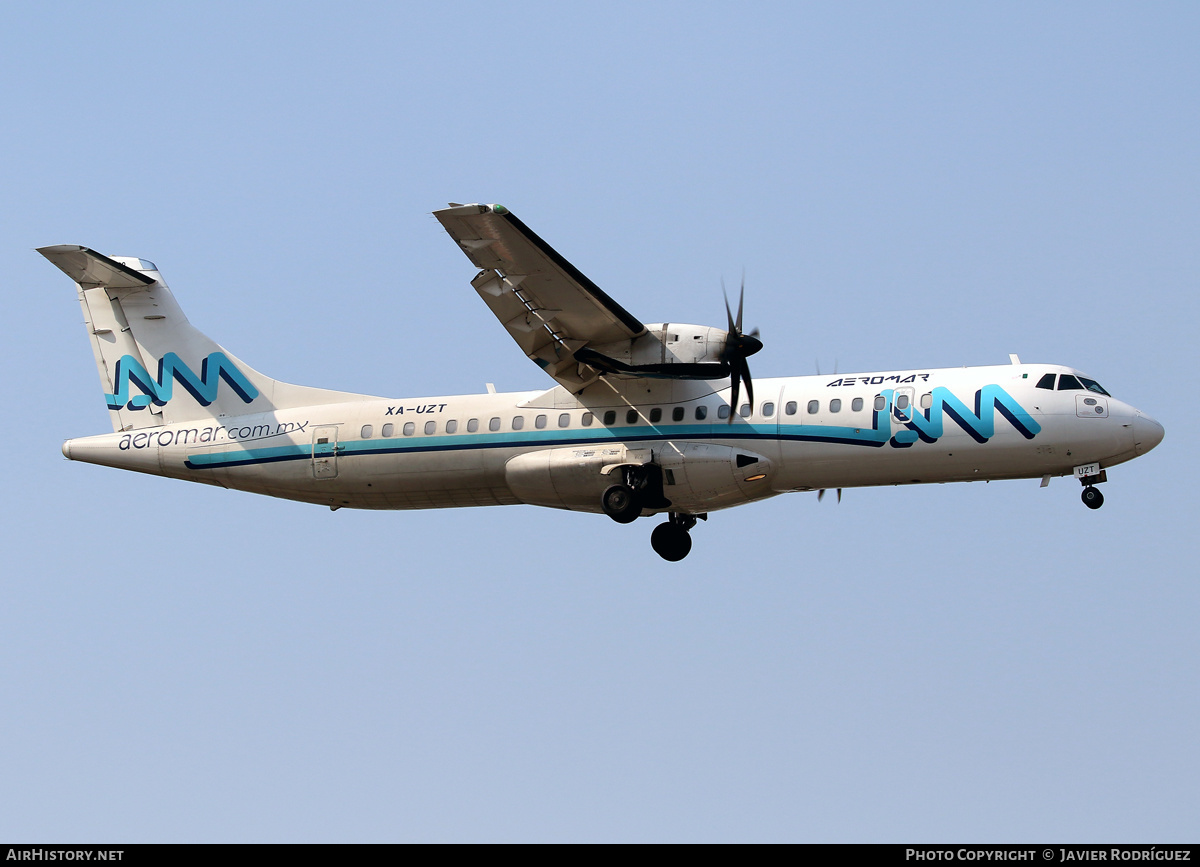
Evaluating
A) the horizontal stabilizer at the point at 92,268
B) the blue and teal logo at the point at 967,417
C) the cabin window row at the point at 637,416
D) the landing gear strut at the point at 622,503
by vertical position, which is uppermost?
the horizontal stabilizer at the point at 92,268

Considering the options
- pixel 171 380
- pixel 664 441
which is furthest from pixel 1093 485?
pixel 171 380

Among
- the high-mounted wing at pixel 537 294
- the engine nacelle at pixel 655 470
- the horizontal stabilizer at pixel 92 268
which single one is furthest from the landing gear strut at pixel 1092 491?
the horizontal stabilizer at pixel 92 268

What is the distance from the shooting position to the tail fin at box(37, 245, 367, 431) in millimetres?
23844

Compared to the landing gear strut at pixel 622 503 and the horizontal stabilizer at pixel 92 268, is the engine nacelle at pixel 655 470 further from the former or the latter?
the horizontal stabilizer at pixel 92 268

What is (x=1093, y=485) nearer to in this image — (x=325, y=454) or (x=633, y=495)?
(x=633, y=495)

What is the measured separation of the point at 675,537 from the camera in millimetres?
23547

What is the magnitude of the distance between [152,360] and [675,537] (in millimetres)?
9368

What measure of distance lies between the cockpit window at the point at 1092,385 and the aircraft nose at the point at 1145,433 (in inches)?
22.3

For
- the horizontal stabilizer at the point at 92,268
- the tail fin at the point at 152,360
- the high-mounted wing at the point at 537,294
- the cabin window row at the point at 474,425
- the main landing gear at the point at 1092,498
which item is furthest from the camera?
the tail fin at the point at 152,360

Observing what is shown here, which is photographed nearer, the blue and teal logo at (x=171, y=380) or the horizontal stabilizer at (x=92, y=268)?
the horizontal stabilizer at (x=92, y=268)

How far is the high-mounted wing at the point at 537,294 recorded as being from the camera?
63.7 ft

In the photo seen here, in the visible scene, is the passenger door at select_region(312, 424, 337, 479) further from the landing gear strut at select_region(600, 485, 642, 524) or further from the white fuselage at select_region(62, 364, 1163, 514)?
the landing gear strut at select_region(600, 485, 642, 524)

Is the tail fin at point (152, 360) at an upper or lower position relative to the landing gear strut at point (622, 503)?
upper

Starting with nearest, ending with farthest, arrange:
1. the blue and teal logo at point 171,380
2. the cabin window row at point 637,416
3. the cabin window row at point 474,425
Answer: the cabin window row at point 637,416 < the cabin window row at point 474,425 < the blue and teal logo at point 171,380
